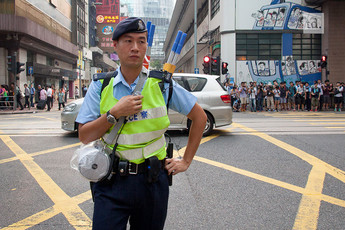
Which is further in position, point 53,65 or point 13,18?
point 53,65

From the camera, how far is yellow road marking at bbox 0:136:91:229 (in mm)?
3295

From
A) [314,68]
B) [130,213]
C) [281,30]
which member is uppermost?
[281,30]

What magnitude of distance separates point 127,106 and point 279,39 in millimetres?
23885

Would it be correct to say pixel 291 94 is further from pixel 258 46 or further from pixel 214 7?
pixel 214 7

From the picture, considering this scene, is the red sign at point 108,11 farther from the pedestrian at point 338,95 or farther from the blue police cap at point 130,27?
the blue police cap at point 130,27

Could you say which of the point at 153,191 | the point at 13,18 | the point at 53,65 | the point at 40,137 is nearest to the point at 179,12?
the point at 53,65

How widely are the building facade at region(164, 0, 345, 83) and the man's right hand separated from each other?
22177 millimetres

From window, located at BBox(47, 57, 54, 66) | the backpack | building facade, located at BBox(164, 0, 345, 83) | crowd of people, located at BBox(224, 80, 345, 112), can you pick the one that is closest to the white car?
the backpack

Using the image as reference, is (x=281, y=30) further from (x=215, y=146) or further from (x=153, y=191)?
(x=153, y=191)

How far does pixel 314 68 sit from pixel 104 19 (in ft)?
153

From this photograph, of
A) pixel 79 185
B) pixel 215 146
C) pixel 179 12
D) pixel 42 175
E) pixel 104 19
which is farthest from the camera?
pixel 104 19

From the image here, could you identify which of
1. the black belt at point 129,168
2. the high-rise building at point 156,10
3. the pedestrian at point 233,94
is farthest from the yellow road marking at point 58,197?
the high-rise building at point 156,10

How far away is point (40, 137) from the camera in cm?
866

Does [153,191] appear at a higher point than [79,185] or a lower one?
higher
